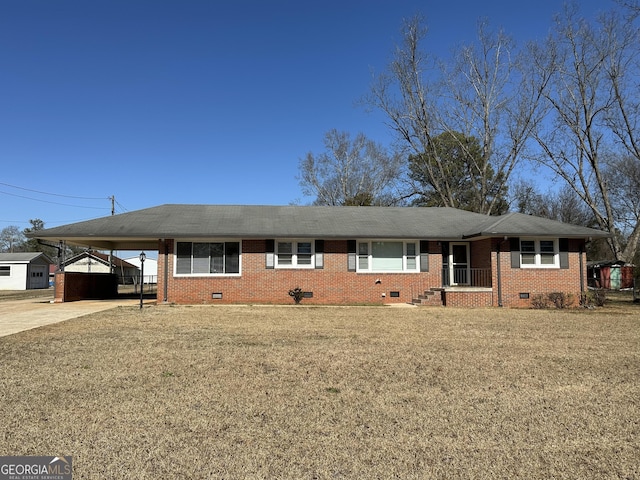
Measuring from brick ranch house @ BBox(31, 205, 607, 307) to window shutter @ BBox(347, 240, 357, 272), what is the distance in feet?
0.13

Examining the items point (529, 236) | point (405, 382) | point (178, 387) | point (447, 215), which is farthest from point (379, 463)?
point (447, 215)

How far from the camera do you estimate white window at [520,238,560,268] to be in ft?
56.1

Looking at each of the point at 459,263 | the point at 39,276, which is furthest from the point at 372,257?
the point at 39,276

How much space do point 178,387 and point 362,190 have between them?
1374 inches

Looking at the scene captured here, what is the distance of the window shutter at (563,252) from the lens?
17.2 meters

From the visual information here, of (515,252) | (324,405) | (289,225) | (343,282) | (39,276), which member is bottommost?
(324,405)

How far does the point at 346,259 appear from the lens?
17594 mm

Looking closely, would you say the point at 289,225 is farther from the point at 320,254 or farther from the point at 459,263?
the point at 459,263

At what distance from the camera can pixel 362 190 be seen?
1544 inches

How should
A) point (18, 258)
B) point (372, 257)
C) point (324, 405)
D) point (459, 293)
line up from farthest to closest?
1. point (18, 258)
2. point (372, 257)
3. point (459, 293)
4. point (324, 405)

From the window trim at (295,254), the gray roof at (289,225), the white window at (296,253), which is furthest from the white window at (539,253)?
the white window at (296,253)

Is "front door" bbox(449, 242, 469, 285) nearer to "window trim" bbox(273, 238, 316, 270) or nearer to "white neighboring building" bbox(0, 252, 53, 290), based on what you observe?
"window trim" bbox(273, 238, 316, 270)

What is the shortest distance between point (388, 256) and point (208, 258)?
271 inches

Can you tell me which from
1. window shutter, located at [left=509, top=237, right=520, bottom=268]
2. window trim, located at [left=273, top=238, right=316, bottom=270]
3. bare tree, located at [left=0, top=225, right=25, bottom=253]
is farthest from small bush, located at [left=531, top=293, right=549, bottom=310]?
bare tree, located at [left=0, top=225, right=25, bottom=253]
